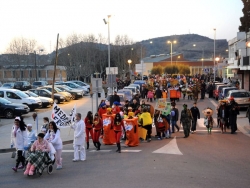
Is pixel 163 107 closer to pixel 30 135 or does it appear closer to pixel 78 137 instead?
pixel 78 137

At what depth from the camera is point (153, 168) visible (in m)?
11.5

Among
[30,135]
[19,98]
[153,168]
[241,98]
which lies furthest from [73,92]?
[153,168]

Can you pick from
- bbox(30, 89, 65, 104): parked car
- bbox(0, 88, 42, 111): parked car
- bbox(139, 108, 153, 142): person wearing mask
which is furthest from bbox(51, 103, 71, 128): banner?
bbox(30, 89, 65, 104): parked car

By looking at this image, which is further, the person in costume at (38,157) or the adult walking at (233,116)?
the adult walking at (233,116)

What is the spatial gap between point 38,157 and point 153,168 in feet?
10.9

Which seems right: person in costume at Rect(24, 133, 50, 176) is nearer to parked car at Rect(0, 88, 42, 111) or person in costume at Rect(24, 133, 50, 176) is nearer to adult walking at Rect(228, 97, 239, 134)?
adult walking at Rect(228, 97, 239, 134)

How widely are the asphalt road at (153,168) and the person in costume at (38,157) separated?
0.27 metres

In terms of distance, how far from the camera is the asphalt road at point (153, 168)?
32.7 ft

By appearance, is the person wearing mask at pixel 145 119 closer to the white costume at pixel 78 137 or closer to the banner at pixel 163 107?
the banner at pixel 163 107

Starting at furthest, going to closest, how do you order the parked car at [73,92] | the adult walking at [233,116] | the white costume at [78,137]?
the parked car at [73,92] < the adult walking at [233,116] < the white costume at [78,137]

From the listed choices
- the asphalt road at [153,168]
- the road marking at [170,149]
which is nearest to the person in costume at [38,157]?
the asphalt road at [153,168]

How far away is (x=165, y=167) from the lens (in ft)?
38.0

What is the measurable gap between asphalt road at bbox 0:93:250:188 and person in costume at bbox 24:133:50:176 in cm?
27

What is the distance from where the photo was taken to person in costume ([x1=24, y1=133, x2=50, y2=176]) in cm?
1084
